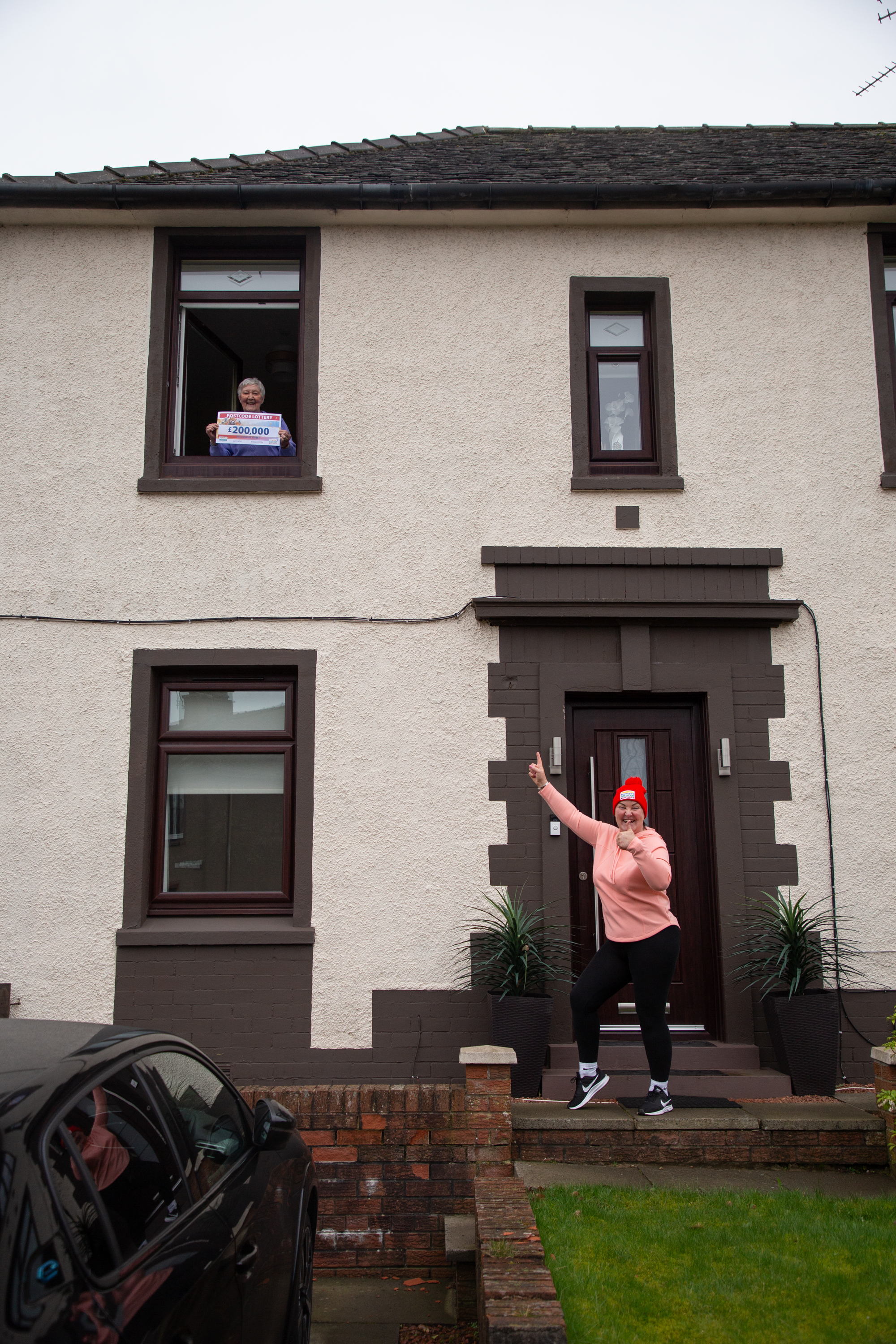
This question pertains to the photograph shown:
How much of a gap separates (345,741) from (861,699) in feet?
11.8

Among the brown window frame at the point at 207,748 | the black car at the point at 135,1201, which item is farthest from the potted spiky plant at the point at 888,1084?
the brown window frame at the point at 207,748

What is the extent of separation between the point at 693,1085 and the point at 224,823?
354 centimetres

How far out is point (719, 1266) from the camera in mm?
3814

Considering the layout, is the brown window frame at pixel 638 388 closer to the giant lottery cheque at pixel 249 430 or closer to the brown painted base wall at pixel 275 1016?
the giant lottery cheque at pixel 249 430

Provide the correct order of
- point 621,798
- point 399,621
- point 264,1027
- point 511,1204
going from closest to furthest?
point 511,1204
point 621,798
point 264,1027
point 399,621

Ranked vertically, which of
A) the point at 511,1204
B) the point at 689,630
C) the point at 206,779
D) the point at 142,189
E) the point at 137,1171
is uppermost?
the point at 142,189

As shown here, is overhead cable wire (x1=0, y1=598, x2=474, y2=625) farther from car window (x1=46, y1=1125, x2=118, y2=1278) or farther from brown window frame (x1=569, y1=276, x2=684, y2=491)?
car window (x1=46, y1=1125, x2=118, y2=1278)

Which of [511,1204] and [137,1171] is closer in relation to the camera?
[137,1171]

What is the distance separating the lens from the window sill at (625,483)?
732 centimetres

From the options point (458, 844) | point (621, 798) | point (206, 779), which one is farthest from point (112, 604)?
→ point (621, 798)

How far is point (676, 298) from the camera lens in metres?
7.64

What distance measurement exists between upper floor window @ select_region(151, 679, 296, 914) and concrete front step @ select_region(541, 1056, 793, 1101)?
2.13m

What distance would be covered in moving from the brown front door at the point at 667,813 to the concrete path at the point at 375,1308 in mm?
2751

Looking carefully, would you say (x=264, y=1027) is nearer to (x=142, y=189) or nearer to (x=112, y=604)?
(x=112, y=604)
